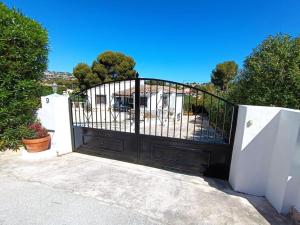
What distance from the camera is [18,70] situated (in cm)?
451

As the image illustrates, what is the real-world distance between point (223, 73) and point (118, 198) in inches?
1016

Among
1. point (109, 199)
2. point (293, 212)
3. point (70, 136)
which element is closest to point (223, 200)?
point (293, 212)

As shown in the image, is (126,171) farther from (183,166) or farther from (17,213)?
(17,213)

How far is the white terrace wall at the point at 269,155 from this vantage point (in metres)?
2.47

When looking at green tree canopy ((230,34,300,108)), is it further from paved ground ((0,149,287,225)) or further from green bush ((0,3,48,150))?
green bush ((0,3,48,150))

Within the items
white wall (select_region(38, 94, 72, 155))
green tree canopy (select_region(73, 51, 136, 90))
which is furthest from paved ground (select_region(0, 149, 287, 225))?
green tree canopy (select_region(73, 51, 136, 90))

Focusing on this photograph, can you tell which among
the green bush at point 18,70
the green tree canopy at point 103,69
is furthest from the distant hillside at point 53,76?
the green tree canopy at point 103,69

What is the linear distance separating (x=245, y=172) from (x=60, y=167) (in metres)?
4.16

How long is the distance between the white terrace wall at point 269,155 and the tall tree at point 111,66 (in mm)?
19809

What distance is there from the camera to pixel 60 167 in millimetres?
4031

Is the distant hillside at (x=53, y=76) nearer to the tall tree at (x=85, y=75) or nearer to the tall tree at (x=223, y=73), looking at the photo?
the tall tree at (x=85, y=75)

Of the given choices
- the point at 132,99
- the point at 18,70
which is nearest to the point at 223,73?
the point at 132,99

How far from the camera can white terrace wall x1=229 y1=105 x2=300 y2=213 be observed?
2475mm

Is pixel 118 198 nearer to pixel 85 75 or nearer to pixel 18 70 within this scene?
pixel 18 70
